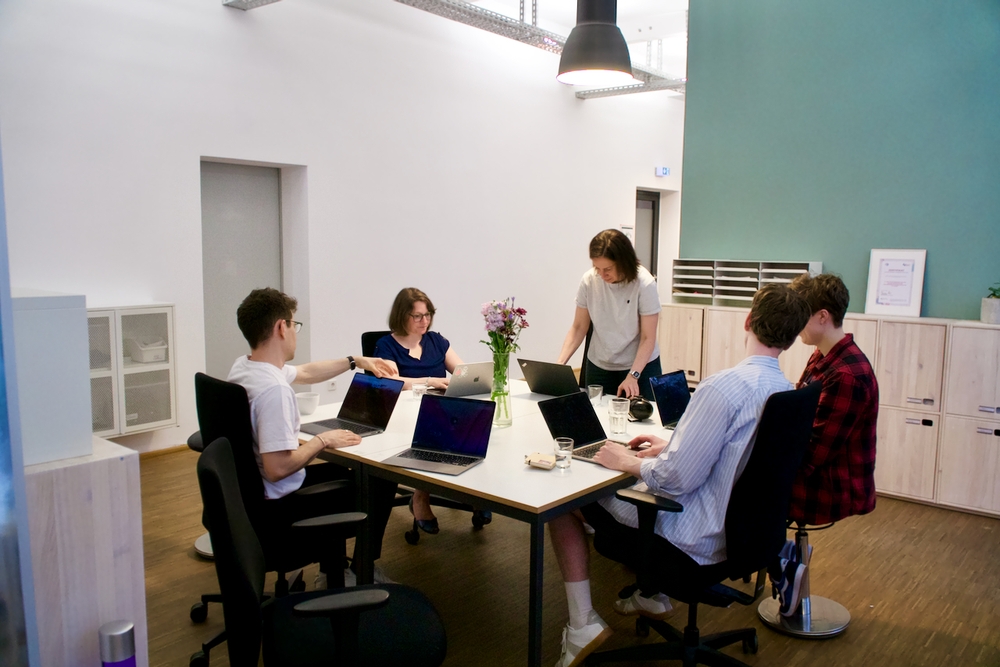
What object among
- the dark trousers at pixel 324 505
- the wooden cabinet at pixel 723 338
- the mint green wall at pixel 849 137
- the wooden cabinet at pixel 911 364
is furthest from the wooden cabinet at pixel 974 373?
the dark trousers at pixel 324 505

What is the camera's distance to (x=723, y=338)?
18.0ft

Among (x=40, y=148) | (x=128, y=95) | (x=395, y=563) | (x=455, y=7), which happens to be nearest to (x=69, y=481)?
(x=395, y=563)

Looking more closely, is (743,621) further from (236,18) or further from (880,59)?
(236,18)

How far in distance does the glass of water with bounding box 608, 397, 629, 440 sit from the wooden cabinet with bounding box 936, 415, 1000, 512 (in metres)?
2.55

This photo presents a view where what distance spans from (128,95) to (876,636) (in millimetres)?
5259

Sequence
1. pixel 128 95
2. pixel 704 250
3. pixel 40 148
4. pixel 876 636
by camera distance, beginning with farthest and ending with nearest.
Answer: pixel 704 250 → pixel 128 95 → pixel 40 148 → pixel 876 636

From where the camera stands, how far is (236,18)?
5434 millimetres

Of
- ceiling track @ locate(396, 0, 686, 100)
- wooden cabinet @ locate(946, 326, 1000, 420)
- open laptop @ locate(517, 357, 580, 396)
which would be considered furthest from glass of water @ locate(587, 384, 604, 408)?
ceiling track @ locate(396, 0, 686, 100)

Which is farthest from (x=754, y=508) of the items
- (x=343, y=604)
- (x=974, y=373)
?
(x=974, y=373)

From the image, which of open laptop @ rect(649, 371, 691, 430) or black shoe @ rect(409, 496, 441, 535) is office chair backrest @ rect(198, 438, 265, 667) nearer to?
open laptop @ rect(649, 371, 691, 430)

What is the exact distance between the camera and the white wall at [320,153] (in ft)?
15.5

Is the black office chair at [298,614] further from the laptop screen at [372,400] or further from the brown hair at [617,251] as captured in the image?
the brown hair at [617,251]

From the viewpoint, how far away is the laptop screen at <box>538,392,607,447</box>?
9.54 ft

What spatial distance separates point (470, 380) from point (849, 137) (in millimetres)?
3248
